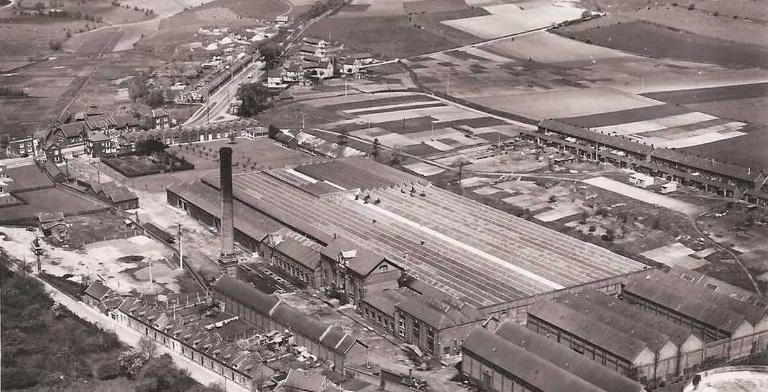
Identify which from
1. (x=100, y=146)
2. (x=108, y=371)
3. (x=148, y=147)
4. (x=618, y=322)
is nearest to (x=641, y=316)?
(x=618, y=322)

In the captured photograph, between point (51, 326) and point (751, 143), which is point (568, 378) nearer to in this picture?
point (51, 326)

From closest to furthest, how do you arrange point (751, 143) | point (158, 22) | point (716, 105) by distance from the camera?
point (751, 143), point (716, 105), point (158, 22)

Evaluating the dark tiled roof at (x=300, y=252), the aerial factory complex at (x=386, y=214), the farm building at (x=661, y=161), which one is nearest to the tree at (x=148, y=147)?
the aerial factory complex at (x=386, y=214)

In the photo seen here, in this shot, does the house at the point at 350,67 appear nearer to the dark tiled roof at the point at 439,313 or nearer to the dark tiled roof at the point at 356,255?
the dark tiled roof at the point at 356,255

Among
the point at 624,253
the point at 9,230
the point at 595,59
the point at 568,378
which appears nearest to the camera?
the point at 568,378

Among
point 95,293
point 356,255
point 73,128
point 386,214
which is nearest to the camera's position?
point 95,293

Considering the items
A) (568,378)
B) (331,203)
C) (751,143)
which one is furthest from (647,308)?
(751,143)

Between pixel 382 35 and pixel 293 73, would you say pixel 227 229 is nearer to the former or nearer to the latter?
pixel 293 73
